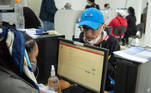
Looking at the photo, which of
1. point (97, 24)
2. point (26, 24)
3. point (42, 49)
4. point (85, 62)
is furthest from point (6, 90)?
point (26, 24)

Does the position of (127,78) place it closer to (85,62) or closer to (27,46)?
(85,62)

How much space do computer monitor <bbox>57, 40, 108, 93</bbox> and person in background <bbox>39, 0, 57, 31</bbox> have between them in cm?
320

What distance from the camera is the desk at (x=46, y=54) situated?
1.37m

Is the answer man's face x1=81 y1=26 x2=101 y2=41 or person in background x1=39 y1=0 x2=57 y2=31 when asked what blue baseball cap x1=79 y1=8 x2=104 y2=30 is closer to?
man's face x1=81 y1=26 x2=101 y2=41

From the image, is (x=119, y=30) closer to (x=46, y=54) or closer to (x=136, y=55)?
(x=46, y=54)

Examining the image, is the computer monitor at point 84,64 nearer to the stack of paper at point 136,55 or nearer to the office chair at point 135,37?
the stack of paper at point 136,55

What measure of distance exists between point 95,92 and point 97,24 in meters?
0.57

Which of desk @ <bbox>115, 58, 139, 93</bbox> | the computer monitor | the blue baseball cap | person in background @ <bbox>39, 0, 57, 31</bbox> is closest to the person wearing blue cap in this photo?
the blue baseball cap

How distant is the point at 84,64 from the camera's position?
1.15 m

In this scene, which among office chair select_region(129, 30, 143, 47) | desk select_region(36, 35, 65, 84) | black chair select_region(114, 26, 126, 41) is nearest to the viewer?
desk select_region(36, 35, 65, 84)

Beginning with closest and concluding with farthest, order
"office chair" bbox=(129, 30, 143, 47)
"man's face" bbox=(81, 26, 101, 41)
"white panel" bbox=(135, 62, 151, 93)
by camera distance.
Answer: "white panel" bbox=(135, 62, 151, 93) → "man's face" bbox=(81, 26, 101, 41) → "office chair" bbox=(129, 30, 143, 47)

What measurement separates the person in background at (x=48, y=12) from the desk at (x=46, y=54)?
10.1 feet

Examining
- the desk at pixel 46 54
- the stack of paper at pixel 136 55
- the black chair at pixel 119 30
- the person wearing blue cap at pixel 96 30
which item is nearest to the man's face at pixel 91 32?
the person wearing blue cap at pixel 96 30

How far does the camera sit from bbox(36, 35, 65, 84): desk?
4.50 ft
